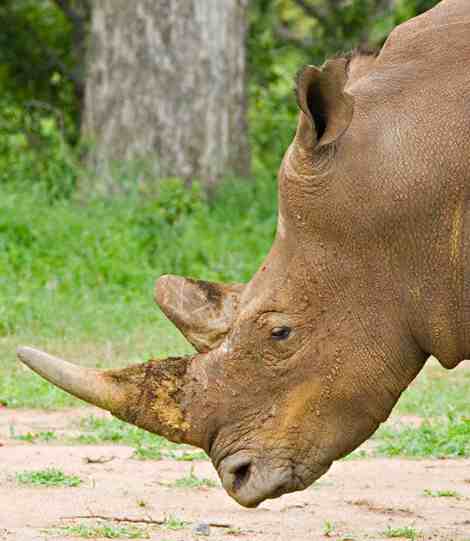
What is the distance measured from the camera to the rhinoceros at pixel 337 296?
5.03 m

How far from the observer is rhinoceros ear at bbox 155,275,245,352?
543 cm

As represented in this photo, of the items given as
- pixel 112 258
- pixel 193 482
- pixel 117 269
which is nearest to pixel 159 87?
pixel 112 258

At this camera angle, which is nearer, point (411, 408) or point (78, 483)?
point (78, 483)

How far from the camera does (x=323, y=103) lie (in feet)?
16.6

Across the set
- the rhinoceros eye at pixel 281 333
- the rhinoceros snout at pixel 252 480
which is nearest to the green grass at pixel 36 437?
the rhinoceros snout at pixel 252 480

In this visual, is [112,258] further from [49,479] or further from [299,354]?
[299,354]

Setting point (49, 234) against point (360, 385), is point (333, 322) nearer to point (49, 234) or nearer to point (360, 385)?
point (360, 385)

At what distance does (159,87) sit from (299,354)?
25.0 feet

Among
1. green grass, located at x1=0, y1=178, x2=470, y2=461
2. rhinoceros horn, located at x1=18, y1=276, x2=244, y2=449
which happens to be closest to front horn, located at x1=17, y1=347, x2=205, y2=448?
rhinoceros horn, located at x1=18, y1=276, x2=244, y2=449

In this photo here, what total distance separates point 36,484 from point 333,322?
1736mm

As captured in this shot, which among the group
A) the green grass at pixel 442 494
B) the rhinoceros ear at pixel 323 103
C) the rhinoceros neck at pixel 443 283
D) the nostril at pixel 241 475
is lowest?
the green grass at pixel 442 494

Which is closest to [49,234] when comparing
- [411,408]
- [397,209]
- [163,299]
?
[411,408]

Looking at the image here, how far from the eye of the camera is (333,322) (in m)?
5.22

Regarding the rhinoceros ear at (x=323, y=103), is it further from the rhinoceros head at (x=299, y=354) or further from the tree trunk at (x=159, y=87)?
the tree trunk at (x=159, y=87)
